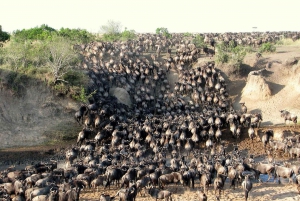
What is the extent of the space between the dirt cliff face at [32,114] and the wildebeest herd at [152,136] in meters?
1.62

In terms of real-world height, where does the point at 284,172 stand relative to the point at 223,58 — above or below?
below

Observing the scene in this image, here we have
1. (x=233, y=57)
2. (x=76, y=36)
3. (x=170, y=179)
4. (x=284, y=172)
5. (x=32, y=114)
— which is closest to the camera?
(x=170, y=179)

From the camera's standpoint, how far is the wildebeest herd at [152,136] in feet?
50.5

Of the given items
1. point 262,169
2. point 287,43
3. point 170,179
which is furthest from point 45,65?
point 287,43

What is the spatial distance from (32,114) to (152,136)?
8921mm

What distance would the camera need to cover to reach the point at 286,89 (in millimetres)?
29125

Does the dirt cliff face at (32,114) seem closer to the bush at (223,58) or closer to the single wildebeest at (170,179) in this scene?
the single wildebeest at (170,179)

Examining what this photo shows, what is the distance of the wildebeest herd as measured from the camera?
50.5 ft

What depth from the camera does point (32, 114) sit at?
24.6 m

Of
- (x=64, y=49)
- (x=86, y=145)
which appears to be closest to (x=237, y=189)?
(x=86, y=145)

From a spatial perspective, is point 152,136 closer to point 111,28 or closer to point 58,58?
point 58,58

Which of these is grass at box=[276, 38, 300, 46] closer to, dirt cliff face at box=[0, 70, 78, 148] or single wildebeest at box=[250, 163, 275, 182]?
dirt cliff face at box=[0, 70, 78, 148]

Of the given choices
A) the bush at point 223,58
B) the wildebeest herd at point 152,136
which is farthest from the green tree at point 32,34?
the bush at point 223,58

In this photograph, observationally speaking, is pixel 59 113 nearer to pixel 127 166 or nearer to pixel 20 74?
pixel 20 74
